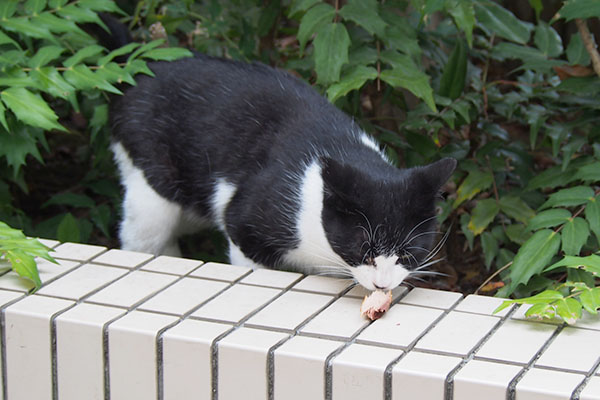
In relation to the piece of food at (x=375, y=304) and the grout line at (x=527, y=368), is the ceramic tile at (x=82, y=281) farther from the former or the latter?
the grout line at (x=527, y=368)

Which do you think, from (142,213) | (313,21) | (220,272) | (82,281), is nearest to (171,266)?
(220,272)

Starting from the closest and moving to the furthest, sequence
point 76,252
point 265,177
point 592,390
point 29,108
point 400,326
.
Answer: point 592,390 → point 400,326 → point 76,252 → point 29,108 → point 265,177

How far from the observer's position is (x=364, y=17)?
3.02 m

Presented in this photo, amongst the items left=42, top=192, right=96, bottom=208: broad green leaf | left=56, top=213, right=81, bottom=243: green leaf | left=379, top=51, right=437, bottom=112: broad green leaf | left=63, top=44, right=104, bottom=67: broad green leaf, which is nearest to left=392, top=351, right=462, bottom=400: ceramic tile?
left=379, top=51, right=437, bottom=112: broad green leaf

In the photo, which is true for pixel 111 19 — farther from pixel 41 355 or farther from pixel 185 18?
pixel 41 355

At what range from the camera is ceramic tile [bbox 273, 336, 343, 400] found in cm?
182

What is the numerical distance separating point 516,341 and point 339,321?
411 mm

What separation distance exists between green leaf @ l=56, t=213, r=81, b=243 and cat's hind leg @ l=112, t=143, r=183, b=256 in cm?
17

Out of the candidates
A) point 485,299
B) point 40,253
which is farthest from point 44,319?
point 485,299

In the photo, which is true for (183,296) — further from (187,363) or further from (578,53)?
(578,53)

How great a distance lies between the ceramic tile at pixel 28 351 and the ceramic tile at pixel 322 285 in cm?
62

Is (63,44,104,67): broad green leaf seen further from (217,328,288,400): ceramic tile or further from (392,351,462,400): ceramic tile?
(392,351,462,400): ceramic tile

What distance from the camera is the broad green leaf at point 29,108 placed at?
2703mm

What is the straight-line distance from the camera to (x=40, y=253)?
225cm
